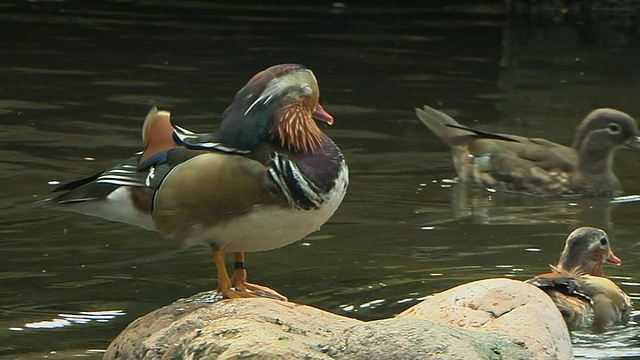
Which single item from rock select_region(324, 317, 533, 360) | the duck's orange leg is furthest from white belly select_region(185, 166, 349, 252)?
rock select_region(324, 317, 533, 360)

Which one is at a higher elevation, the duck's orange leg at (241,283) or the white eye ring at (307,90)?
the white eye ring at (307,90)

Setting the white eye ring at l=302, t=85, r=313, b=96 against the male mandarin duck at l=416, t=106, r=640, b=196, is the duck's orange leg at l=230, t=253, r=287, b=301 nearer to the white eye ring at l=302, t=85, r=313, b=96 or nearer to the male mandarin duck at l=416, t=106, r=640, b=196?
the white eye ring at l=302, t=85, r=313, b=96

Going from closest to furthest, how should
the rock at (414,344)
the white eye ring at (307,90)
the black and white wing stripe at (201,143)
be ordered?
the rock at (414,344), the black and white wing stripe at (201,143), the white eye ring at (307,90)

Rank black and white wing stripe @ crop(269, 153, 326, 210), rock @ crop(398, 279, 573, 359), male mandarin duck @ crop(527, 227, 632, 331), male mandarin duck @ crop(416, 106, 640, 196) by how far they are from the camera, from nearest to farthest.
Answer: rock @ crop(398, 279, 573, 359)
black and white wing stripe @ crop(269, 153, 326, 210)
male mandarin duck @ crop(527, 227, 632, 331)
male mandarin duck @ crop(416, 106, 640, 196)

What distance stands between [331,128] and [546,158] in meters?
2.25

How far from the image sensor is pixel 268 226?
6.14 meters

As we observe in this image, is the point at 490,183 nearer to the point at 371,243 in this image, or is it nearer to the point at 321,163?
the point at 371,243

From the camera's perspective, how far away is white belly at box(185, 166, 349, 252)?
612 cm

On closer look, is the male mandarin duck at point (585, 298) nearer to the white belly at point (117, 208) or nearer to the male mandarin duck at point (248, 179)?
the male mandarin duck at point (248, 179)

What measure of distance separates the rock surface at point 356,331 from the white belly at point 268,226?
0.30 m

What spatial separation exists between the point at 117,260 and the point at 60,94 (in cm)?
561

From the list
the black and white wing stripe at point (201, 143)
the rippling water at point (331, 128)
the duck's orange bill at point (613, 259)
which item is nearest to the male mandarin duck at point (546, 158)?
the rippling water at point (331, 128)

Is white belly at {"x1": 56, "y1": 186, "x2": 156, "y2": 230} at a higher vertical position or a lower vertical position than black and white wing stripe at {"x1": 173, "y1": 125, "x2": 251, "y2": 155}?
lower

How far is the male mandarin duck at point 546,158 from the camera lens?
10.9 metres
